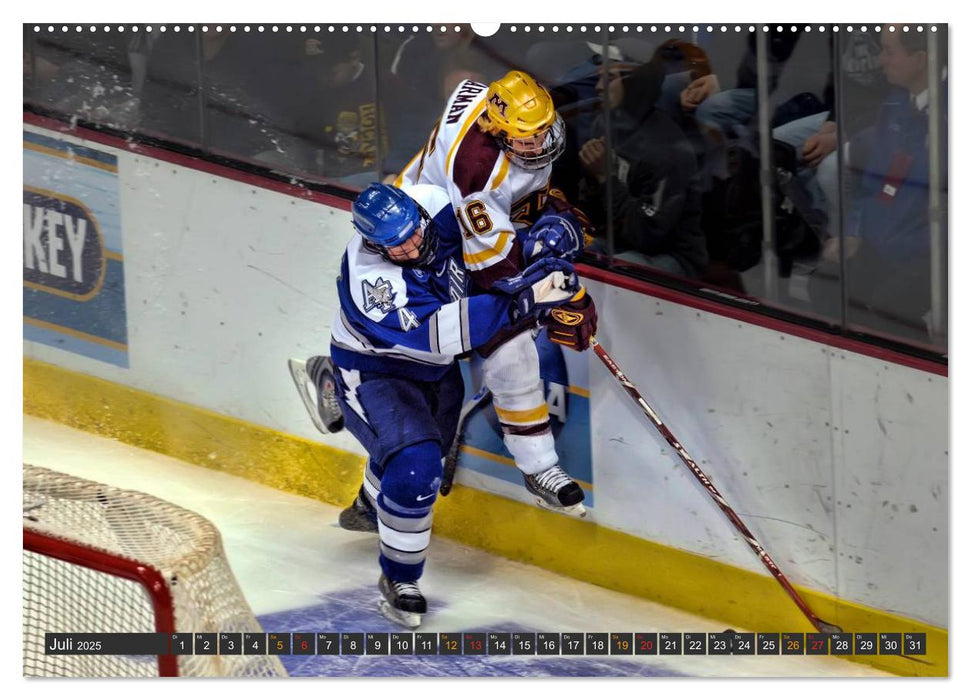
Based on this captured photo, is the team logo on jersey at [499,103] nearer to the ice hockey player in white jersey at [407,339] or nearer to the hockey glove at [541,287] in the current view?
the ice hockey player in white jersey at [407,339]

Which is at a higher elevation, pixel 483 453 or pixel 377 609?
pixel 483 453

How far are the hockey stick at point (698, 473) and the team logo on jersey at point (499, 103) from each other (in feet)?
1.98

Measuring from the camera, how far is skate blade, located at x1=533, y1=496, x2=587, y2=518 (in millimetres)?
4477

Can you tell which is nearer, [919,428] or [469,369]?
[919,428]

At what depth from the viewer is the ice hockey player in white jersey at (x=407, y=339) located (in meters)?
4.09

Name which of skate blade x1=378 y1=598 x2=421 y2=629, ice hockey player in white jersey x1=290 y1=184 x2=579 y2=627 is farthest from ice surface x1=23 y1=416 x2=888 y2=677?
ice hockey player in white jersey x1=290 y1=184 x2=579 y2=627

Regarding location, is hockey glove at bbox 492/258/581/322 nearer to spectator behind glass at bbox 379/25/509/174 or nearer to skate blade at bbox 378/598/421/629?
spectator behind glass at bbox 379/25/509/174

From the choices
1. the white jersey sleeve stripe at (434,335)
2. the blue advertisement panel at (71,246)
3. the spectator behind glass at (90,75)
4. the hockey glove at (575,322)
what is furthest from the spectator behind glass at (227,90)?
the hockey glove at (575,322)

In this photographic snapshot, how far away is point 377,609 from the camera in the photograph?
4.42 m

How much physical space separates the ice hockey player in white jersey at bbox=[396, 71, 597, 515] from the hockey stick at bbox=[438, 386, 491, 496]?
0.21 m

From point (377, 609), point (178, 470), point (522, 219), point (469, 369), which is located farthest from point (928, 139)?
point (178, 470)

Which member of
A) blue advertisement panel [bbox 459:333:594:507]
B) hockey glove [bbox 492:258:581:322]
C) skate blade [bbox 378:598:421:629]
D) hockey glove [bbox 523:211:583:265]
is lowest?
skate blade [bbox 378:598:421:629]

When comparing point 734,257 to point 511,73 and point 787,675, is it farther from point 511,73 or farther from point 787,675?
point 787,675

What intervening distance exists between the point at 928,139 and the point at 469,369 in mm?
1271
